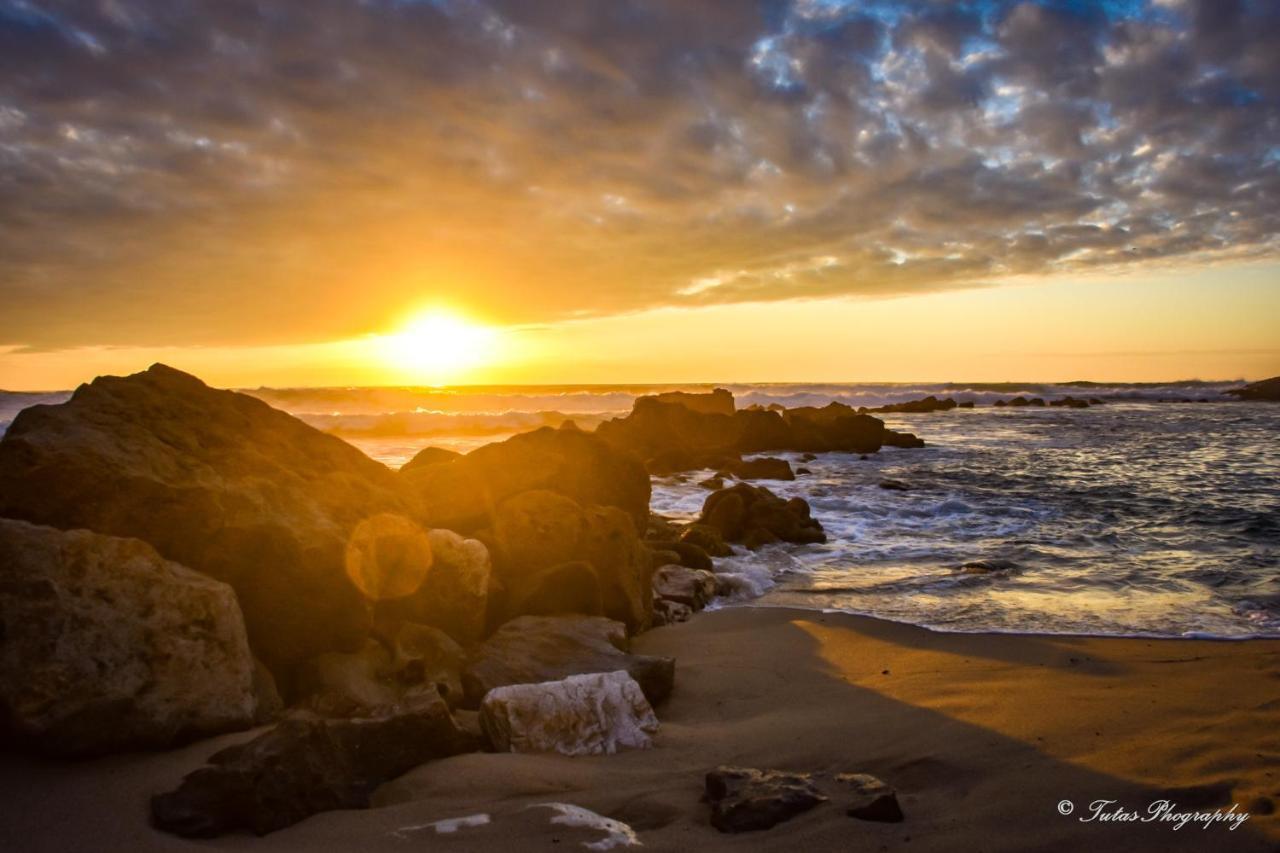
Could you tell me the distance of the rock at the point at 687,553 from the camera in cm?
909

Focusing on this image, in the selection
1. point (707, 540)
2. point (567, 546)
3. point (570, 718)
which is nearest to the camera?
point (570, 718)

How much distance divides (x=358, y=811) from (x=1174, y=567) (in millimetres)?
8920

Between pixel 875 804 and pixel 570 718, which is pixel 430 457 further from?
A: pixel 875 804

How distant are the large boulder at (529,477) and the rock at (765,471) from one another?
923 cm

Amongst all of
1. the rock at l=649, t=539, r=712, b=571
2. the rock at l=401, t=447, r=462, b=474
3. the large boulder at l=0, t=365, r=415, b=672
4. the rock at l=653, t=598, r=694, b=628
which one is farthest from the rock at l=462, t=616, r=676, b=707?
the rock at l=401, t=447, r=462, b=474

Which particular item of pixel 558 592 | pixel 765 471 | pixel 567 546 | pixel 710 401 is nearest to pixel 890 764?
pixel 558 592

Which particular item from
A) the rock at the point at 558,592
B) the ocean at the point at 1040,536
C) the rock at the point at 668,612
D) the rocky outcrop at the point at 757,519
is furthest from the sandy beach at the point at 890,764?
the rocky outcrop at the point at 757,519

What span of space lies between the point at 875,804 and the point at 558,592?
3067 millimetres

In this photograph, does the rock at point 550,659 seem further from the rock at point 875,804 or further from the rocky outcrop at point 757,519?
the rocky outcrop at point 757,519

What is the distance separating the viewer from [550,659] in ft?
16.4

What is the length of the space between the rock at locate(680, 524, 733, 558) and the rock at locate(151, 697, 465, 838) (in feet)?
21.1

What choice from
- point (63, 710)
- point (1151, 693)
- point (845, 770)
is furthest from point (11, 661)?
point (1151, 693)

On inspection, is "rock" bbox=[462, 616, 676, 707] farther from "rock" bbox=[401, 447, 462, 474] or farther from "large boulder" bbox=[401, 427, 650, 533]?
"rock" bbox=[401, 447, 462, 474]

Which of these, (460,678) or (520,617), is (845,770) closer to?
(460,678)
